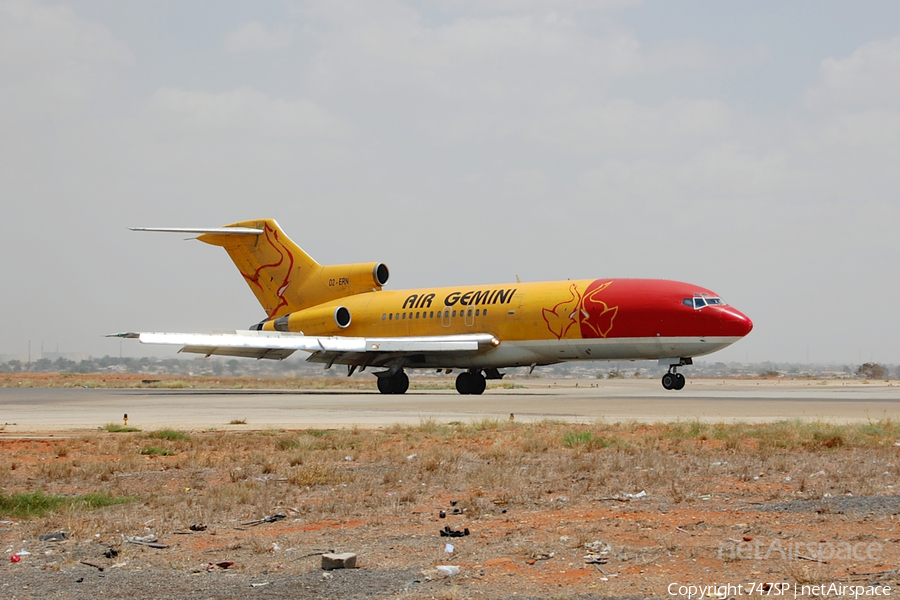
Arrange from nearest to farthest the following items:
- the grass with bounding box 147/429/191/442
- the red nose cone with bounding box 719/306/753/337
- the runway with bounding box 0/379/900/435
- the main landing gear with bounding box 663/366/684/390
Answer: the grass with bounding box 147/429/191/442 < the runway with bounding box 0/379/900/435 < the red nose cone with bounding box 719/306/753/337 < the main landing gear with bounding box 663/366/684/390

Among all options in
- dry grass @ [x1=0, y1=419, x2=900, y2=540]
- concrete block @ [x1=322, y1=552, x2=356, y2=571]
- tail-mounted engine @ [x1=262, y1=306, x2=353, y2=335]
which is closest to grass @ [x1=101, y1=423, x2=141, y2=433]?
dry grass @ [x1=0, y1=419, x2=900, y2=540]

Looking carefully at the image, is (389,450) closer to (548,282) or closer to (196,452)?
(196,452)

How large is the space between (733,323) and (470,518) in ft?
85.1

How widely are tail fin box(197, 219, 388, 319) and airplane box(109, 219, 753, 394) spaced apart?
64 millimetres

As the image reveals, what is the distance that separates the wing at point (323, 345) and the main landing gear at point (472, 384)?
5.80 feet

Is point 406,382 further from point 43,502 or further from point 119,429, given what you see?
point 43,502

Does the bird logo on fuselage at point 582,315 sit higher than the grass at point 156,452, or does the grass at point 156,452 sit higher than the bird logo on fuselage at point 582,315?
the bird logo on fuselage at point 582,315

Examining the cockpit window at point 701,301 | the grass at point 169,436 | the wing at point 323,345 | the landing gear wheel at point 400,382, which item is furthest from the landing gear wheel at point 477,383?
the grass at point 169,436

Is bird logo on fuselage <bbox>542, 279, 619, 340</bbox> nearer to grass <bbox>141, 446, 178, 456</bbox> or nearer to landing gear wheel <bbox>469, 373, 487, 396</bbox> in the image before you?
landing gear wheel <bbox>469, 373, 487, 396</bbox>

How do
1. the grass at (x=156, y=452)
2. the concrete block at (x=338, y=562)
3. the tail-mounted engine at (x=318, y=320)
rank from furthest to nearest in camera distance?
the tail-mounted engine at (x=318, y=320)
the grass at (x=156, y=452)
the concrete block at (x=338, y=562)

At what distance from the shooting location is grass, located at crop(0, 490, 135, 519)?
9.03m

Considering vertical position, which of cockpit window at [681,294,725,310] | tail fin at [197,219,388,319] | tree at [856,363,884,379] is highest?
tail fin at [197,219,388,319]

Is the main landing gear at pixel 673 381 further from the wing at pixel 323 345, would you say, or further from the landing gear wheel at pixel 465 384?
the landing gear wheel at pixel 465 384

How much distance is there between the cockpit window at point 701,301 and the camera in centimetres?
3269
